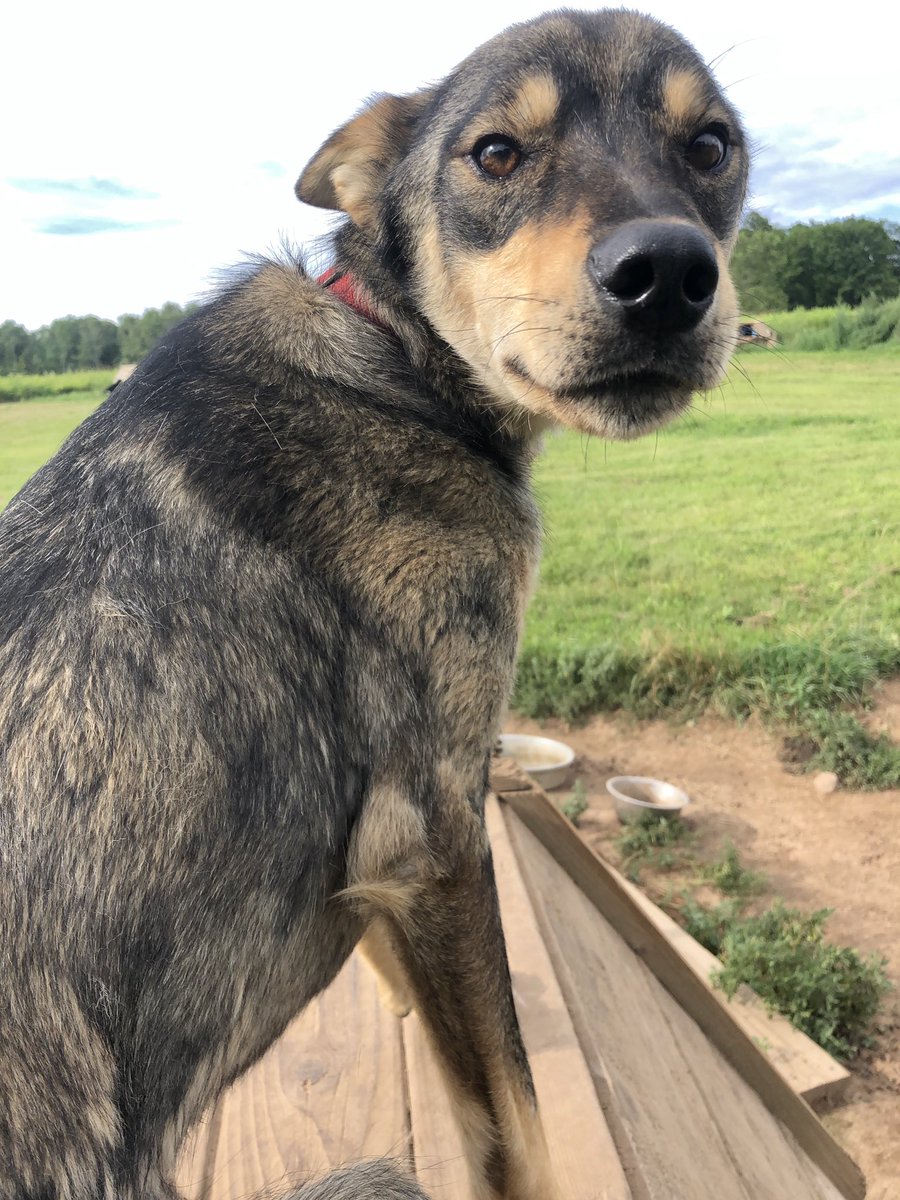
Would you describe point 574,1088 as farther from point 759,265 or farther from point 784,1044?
point 759,265

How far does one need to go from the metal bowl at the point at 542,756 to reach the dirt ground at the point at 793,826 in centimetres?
12

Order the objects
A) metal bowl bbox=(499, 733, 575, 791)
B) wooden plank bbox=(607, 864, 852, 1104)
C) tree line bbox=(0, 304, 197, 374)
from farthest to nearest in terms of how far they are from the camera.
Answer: metal bowl bbox=(499, 733, 575, 791)
tree line bbox=(0, 304, 197, 374)
wooden plank bbox=(607, 864, 852, 1104)

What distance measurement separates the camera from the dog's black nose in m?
1.30

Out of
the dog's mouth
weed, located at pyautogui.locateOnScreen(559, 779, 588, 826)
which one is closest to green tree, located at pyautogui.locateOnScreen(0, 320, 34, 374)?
the dog's mouth

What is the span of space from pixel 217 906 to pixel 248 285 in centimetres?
122

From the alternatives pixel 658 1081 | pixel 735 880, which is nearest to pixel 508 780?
pixel 658 1081

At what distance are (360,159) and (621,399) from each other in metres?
0.85

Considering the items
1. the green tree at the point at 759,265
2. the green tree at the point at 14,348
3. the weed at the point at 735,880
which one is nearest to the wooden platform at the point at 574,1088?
the weed at the point at 735,880

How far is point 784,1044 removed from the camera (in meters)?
2.97

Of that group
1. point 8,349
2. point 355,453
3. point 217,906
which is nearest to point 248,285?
point 355,453

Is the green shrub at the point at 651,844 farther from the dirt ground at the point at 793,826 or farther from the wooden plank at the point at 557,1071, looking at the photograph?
the wooden plank at the point at 557,1071

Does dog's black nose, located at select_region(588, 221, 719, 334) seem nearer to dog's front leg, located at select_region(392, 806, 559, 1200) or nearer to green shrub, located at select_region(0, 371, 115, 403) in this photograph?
dog's front leg, located at select_region(392, 806, 559, 1200)

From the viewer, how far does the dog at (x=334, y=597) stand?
1.13m

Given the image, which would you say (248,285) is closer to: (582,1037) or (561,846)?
(582,1037)
